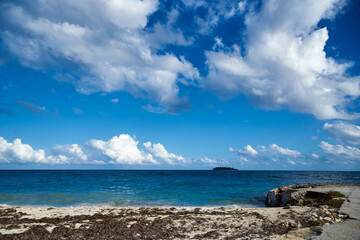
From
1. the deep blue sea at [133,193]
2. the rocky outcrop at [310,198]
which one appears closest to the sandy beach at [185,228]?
the rocky outcrop at [310,198]

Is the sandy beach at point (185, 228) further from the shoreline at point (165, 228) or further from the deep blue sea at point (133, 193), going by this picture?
the deep blue sea at point (133, 193)

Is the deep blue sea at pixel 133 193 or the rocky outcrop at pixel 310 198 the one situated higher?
the rocky outcrop at pixel 310 198

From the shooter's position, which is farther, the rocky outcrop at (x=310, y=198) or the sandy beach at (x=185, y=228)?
the rocky outcrop at (x=310, y=198)

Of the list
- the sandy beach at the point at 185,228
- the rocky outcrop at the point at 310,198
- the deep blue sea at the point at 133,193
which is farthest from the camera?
the deep blue sea at the point at 133,193

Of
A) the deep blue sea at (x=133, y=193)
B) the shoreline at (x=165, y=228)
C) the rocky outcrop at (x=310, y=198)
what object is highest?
the rocky outcrop at (x=310, y=198)

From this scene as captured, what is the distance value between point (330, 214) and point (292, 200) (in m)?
6.04

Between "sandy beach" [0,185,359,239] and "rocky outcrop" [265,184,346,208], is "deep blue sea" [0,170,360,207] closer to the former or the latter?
"rocky outcrop" [265,184,346,208]

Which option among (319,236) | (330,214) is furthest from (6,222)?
(330,214)

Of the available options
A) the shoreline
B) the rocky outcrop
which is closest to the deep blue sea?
the rocky outcrop

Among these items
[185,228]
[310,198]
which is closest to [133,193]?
[185,228]

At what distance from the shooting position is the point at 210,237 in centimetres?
845

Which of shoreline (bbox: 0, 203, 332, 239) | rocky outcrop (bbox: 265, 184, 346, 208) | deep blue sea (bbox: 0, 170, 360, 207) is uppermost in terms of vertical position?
rocky outcrop (bbox: 265, 184, 346, 208)

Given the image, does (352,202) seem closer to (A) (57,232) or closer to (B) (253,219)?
(B) (253,219)

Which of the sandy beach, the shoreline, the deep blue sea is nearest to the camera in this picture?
the sandy beach
